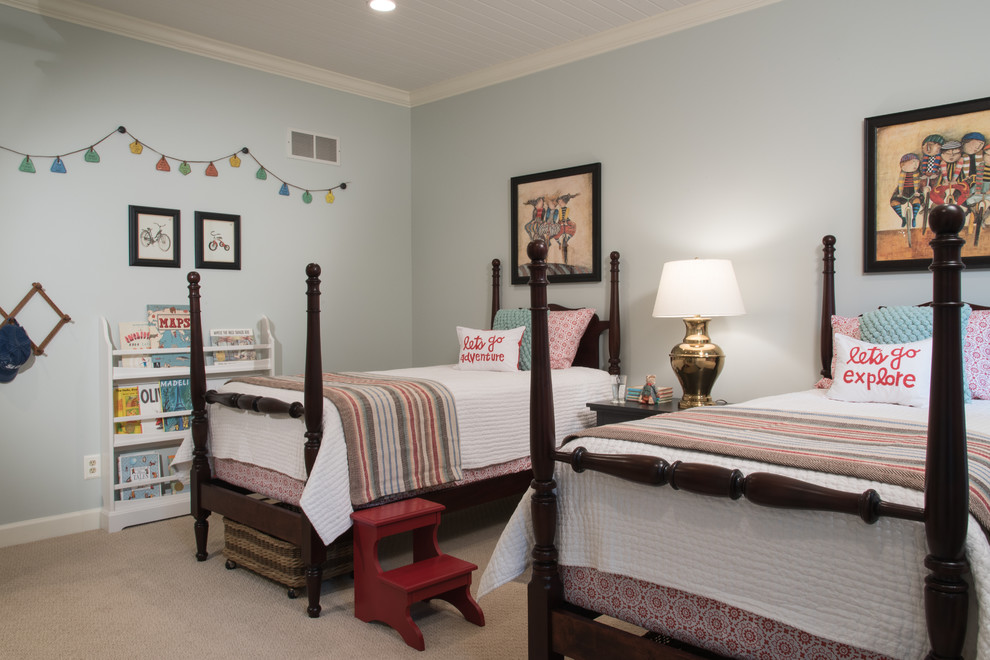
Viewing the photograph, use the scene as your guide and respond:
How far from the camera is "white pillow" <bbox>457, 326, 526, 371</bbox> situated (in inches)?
149

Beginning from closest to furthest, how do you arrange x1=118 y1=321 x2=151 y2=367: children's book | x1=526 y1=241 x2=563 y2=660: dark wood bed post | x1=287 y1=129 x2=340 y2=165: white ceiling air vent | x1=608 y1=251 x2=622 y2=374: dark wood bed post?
x1=526 y1=241 x2=563 y2=660: dark wood bed post < x1=118 y1=321 x2=151 y2=367: children's book < x1=608 y1=251 x2=622 y2=374: dark wood bed post < x1=287 y1=129 x2=340 y2=165: white ceiling air vent

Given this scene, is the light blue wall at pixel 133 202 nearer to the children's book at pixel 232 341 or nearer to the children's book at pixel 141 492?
the children's book at pixel 232 341

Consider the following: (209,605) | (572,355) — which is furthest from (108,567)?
(572,355)

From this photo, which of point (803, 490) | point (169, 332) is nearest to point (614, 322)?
point (169, 332)

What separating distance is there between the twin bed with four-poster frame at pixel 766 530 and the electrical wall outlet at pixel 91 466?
268cm

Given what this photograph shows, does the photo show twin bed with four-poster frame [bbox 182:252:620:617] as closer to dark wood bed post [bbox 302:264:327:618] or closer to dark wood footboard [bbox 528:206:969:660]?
dark wood bed post [bbox 302:264:327:618]

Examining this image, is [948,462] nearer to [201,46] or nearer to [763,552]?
[763,552]

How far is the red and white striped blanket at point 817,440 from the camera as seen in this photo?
1380 mm

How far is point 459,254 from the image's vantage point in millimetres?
4816

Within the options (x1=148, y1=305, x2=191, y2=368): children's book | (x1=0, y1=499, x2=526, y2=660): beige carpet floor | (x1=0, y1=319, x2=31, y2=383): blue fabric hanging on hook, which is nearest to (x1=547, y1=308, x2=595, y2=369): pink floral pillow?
(x1=0, y1=499, x2=526, y2=660): beige carpet floor

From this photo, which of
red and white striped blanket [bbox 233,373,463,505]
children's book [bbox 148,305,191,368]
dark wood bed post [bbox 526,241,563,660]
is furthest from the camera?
children's book [bbox 148,305,191,368]

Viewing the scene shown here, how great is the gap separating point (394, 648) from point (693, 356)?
1.81 meters

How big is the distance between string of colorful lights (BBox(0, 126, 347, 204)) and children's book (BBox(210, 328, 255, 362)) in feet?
2.91

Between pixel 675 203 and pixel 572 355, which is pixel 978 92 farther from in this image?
pixel 572 355
